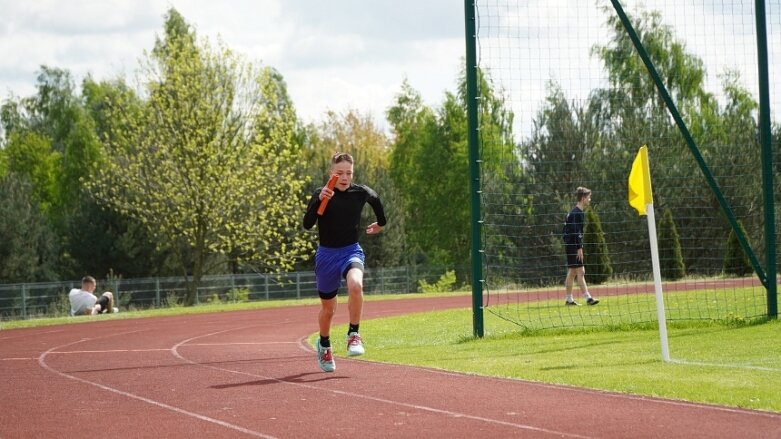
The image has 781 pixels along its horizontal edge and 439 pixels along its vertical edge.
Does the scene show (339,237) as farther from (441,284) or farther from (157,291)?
(441,284)

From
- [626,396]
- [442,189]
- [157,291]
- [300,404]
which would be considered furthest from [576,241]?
[442,189]

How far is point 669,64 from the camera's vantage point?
43.7 meters

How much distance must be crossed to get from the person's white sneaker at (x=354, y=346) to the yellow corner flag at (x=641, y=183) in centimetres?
327

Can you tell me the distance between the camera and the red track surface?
25.9 ft

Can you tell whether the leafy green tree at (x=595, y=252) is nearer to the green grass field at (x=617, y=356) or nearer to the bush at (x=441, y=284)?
the green grass field at (x=617, y=356)

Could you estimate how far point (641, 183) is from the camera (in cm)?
1180

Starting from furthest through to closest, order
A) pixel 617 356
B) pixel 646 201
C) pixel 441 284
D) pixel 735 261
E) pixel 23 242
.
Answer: pixel 441 284 < pixel 23 242 < pixel 735 261 < pixel 617 356 < pixel 646 201

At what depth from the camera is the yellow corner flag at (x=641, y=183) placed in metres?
11.7

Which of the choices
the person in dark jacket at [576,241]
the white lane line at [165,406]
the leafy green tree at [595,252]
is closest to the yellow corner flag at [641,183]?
the white lane line at [165,406]

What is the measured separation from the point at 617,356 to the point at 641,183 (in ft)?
6.73

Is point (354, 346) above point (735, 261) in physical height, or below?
below

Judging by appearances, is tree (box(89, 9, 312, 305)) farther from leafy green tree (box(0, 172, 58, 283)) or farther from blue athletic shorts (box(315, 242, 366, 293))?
blue athletic shorts (box(315, 242, 366, 293))

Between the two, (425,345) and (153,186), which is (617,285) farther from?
(153,186)

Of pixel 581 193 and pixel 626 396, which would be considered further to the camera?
pixel 581 193
